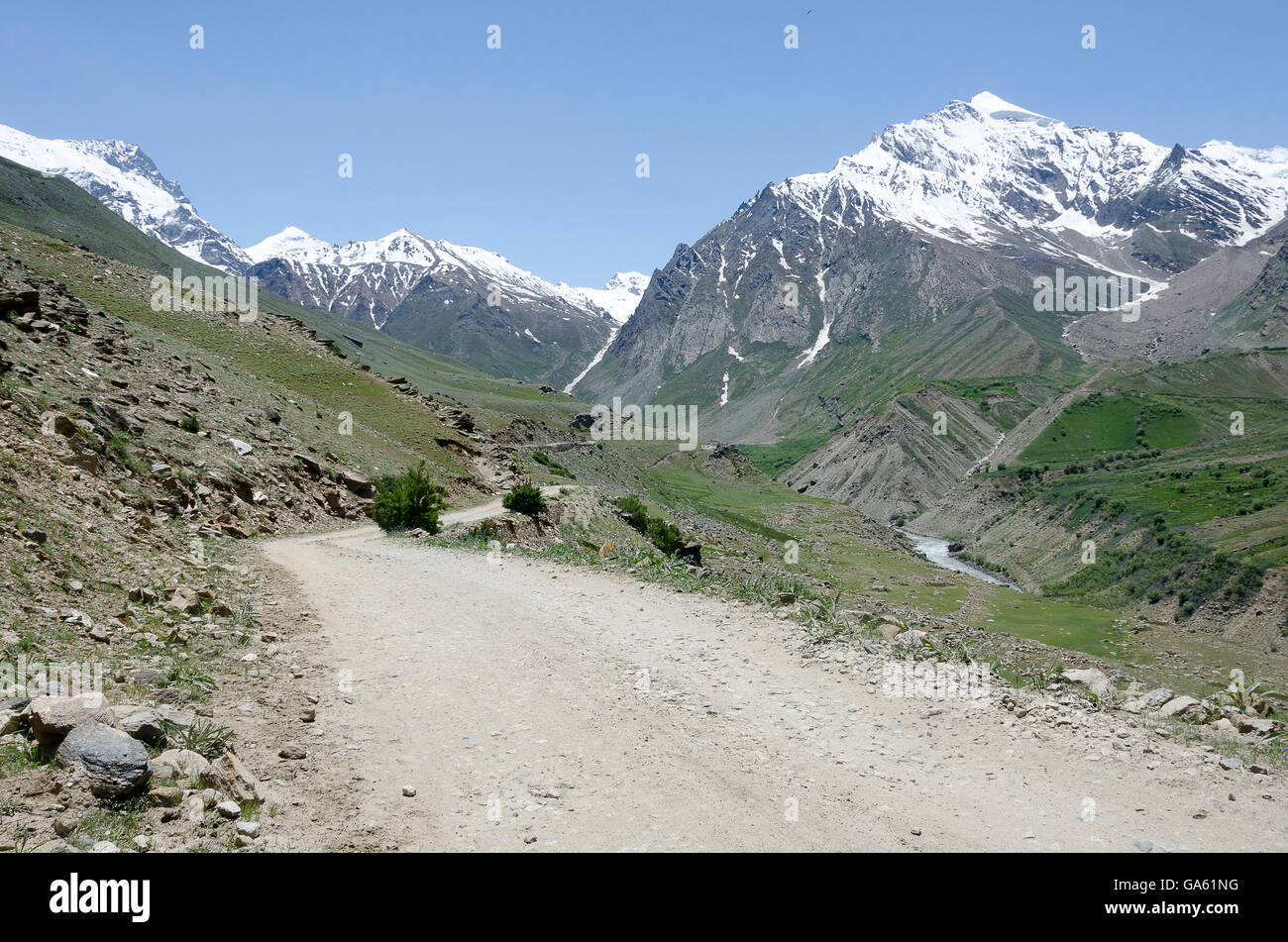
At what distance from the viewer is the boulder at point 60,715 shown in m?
6.57

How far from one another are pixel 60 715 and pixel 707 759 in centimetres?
685

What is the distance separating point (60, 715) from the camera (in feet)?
21.9

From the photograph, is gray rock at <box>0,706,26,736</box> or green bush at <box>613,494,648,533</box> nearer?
gray rock at <box>0,706,26,736</box>

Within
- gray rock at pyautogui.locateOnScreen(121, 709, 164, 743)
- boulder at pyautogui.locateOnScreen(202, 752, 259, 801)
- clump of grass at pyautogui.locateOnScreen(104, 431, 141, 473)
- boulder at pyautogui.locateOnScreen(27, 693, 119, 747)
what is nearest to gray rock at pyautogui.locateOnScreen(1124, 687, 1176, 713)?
boulder at pyautogui.locateOnScreen(202, 752, 259, 801)

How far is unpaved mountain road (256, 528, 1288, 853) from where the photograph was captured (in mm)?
7113

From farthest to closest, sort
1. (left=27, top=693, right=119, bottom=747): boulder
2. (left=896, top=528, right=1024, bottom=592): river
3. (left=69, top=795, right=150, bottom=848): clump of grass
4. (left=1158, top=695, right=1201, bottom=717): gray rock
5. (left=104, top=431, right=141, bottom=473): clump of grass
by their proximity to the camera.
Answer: (left=896, top=528, right=1024, bottom=592): river
(left=104, top=431, right=141, bottom=473): clump of grass
(left=1158, top=695, right=1201, bottom=717): gray rock
(left=27, top=693, right=119, bottom=747): boulder
(left=69, top=795, right=150, bottom=848): clump of grass

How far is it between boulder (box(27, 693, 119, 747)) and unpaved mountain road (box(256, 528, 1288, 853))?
2189mm

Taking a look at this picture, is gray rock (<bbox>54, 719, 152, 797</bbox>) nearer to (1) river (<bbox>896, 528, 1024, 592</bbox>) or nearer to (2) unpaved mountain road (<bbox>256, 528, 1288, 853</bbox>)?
(2) unpaved mountain road (<bbox>256, 528, 1288, 853</bbox>)

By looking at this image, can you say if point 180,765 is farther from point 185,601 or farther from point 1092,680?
point 1092,680

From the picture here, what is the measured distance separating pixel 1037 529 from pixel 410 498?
11882 centimetres

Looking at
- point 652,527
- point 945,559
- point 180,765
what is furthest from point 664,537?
point 945,559

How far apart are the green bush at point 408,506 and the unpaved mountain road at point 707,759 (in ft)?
56.9

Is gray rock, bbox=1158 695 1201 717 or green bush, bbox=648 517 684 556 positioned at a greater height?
gray rock, bbox=1158 695 1201 717
